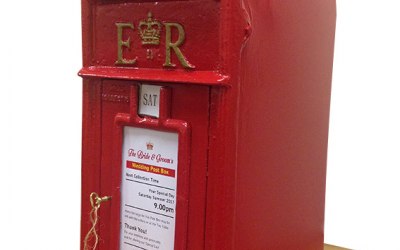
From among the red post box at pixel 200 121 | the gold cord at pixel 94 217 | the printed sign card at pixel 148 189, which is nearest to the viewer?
the red post box at pixel 200 121

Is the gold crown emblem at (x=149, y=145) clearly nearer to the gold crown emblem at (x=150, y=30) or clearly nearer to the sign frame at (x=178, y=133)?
the sign frame at (x=178, y=133)

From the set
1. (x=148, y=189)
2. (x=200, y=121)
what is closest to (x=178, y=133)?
(x=200, y=121)

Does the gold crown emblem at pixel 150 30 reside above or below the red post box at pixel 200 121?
above

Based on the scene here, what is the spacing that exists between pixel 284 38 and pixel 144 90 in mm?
397

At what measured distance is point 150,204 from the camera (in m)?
1.25

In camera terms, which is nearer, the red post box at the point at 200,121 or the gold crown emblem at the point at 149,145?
the red post box at the point at 200,121

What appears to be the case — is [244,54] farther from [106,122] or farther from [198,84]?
[106,122]

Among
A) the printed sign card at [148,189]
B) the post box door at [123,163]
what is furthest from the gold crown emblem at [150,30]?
the printed sign card at [148,189]

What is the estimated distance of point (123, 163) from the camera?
129 centimetres

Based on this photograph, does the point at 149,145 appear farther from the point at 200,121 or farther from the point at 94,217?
the point at 94,217

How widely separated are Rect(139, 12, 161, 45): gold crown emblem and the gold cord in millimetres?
451

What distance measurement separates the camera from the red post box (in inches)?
43.3

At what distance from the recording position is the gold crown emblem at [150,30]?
1178 millimetres

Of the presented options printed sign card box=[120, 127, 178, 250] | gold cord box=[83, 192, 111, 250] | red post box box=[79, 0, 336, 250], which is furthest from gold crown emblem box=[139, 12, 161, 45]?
gold cord box=[83, 192, 111, 250]
